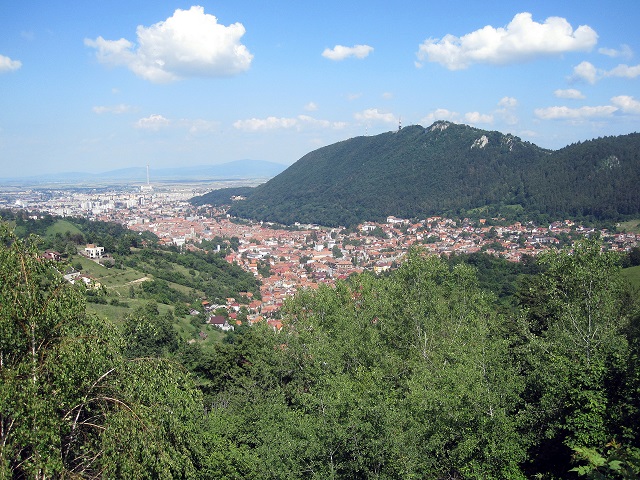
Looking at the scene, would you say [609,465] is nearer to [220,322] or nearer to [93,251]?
[220,322]

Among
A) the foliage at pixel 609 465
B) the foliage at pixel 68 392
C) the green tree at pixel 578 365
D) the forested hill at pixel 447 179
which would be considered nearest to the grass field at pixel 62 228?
the foliage at pixel 68 392

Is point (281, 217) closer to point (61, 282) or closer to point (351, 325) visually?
point (351, 325)

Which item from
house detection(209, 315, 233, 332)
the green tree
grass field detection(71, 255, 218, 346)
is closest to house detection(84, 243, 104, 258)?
grass field detection(71, 255, 218, 346)

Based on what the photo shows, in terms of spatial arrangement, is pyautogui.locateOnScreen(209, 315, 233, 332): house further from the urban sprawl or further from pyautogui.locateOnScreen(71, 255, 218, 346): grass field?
the urban sprawl

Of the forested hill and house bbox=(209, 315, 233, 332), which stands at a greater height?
the forested hill

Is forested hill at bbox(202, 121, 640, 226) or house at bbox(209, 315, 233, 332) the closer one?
house at bbox(209, 315, 233, 332)

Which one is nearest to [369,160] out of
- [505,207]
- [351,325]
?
[505,207]

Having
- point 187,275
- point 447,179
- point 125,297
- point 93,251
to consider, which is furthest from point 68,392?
point 447,179
